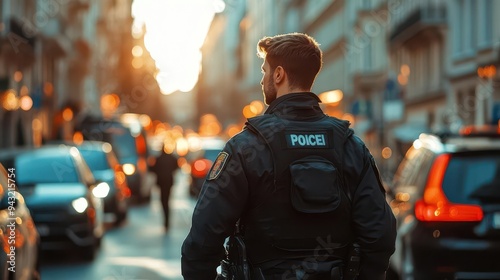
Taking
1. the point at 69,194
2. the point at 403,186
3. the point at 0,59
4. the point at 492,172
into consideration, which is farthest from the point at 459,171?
the point at 0,59

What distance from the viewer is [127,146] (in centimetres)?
3016

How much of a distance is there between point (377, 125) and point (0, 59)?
23.5 meters

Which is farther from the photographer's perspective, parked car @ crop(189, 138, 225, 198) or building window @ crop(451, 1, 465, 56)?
building window @ crop(451, 1, 465, 56)

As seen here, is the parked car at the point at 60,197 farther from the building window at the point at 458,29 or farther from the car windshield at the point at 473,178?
the building window at the point at 458,29

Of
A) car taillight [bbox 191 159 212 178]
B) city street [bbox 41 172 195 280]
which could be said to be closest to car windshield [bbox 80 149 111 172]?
city street [bbox 41 172 195 280]

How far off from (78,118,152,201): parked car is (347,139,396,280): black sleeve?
23.8 m

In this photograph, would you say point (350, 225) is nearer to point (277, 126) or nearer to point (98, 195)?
point (277, 126)

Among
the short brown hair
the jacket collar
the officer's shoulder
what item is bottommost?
the officer's shoulder

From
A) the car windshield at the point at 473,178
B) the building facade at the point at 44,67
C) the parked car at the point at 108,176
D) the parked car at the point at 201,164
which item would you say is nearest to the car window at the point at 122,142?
the parked car at the point at 201,164

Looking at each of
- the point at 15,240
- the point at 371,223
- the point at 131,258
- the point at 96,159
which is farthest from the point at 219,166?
the point at 96,159

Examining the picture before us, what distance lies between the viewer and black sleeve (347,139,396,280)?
13.5 ft

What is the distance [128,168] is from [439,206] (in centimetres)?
2055

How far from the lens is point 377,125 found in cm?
5484

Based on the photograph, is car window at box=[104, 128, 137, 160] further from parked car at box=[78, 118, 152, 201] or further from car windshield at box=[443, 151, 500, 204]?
car windshield at box=[443, 151, 500, 204]
